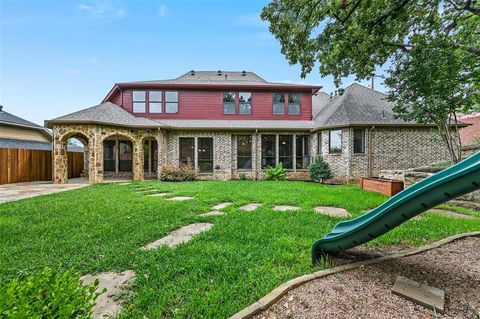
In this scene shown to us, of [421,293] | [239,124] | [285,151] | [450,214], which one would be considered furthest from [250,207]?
[285,151]

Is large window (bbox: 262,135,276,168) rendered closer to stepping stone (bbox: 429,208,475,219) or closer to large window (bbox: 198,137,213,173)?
large window (bbox: 198,137,213,173)

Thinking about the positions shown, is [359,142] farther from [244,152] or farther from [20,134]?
[20,134]

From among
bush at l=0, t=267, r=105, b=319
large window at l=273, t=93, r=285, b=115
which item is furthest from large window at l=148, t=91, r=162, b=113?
bush at l=0, t=267, r=105, b=319

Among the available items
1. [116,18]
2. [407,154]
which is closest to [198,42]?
[116,18]

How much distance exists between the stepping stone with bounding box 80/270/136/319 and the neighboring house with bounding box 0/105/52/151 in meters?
17.3

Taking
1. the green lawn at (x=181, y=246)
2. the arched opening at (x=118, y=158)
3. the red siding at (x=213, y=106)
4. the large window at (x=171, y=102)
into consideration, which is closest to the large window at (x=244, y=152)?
the red siding at (x=213, y=106)

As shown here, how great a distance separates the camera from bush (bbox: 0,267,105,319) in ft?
3.25

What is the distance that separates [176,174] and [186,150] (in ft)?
6.14

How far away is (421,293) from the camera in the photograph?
202cm

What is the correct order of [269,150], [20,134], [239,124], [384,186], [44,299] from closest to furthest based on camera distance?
[44,299]
[384,186]
[239,124]
[269,150]
[20,134]

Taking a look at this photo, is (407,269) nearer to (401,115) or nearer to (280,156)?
(401,115)

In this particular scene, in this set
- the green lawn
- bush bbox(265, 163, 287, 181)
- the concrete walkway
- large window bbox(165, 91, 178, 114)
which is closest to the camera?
the green lawn

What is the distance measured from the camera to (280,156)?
1380 cm

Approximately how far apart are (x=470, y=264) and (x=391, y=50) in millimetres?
6192
